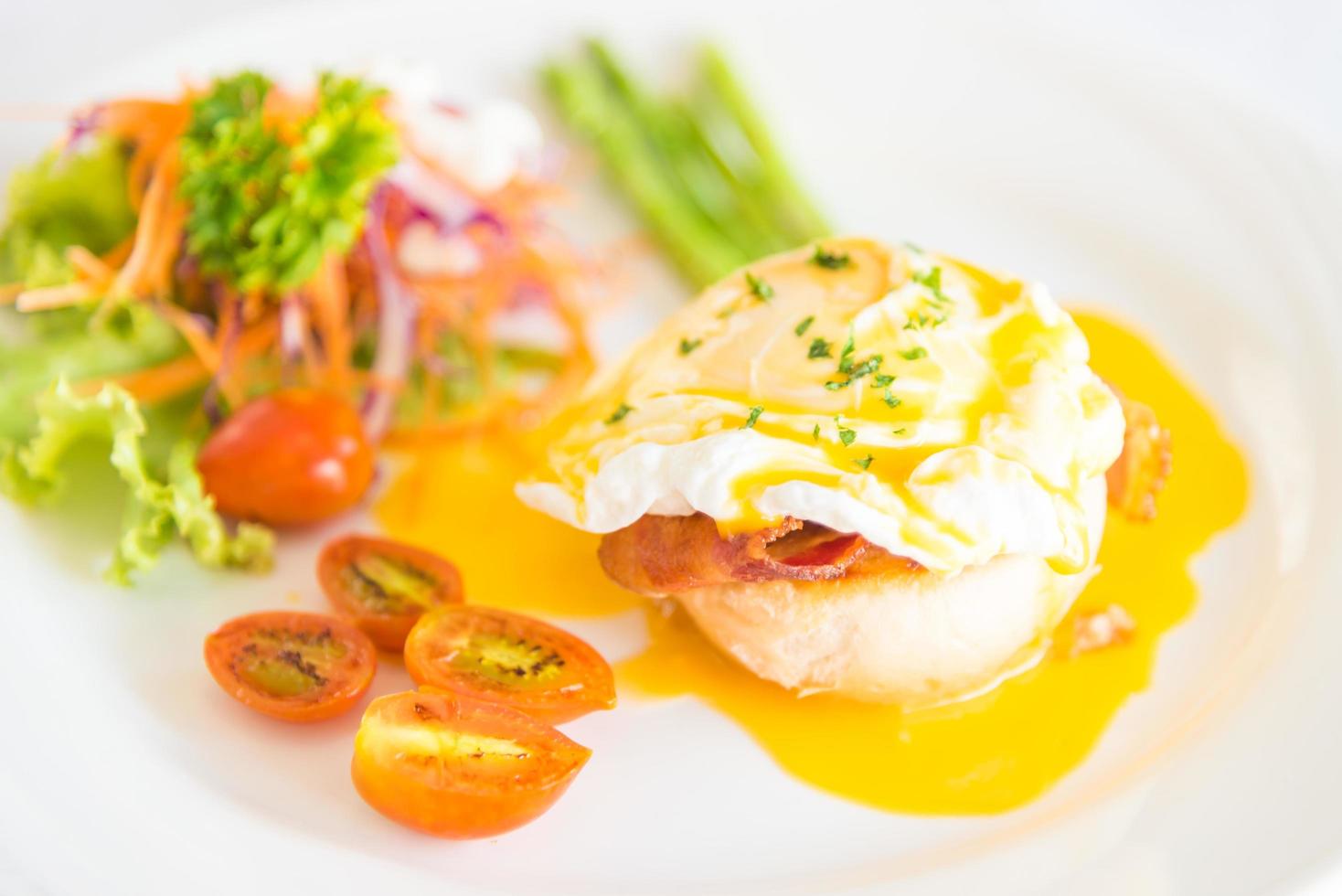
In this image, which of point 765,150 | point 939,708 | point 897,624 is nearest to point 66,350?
point 765,150

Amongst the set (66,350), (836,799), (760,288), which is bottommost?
(836,799)

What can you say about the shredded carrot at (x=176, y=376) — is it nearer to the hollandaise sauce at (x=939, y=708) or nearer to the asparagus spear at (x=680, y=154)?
the hollandaise sauce at (x=939, y=708)

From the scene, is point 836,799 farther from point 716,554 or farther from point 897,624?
point 716,554

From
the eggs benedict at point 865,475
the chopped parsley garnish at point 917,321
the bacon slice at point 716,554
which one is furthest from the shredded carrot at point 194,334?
the chopped parsley garnish at point 917,321

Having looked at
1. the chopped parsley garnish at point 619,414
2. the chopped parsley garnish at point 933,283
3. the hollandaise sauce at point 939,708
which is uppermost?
the chopped parsley garnish at point 933,283

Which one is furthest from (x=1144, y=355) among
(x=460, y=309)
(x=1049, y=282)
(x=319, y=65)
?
(x=319, y=65)

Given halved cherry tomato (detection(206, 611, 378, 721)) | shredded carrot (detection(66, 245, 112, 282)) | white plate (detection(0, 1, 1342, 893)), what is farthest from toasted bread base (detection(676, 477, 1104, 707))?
shredded carrot (detection(66, 245, 112, 282))
